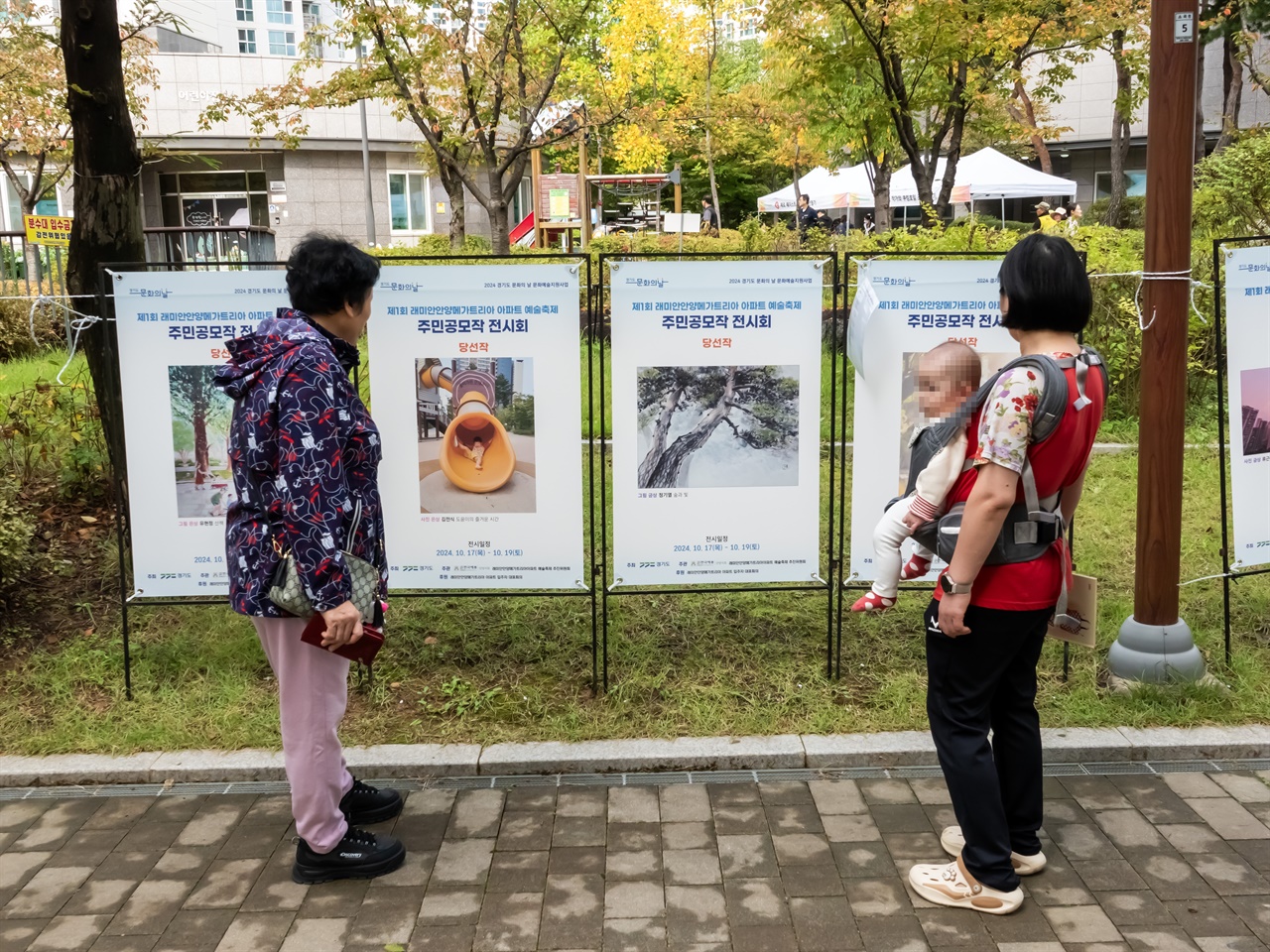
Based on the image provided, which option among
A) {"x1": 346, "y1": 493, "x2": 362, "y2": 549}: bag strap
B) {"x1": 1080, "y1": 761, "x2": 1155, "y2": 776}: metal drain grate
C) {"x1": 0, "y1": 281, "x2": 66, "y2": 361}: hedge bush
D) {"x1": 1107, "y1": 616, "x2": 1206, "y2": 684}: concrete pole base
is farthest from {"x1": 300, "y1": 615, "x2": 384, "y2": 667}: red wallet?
{"x1": 0, "y1": 281, "x2": 66, "y2": 361}: hedge bush

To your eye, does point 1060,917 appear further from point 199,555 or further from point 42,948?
point 199,555

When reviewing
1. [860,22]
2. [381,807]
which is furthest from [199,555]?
[860,22]

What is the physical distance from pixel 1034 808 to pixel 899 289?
6.63ft

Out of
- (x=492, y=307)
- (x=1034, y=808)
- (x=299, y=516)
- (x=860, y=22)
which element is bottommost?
(x=1034, y=808)

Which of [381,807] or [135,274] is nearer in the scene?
[381,807]

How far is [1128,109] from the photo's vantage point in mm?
16953

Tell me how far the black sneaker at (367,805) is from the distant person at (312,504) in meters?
0.27

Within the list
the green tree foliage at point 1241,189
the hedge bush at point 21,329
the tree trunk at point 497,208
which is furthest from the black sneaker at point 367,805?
the hedge bush at point 21,329

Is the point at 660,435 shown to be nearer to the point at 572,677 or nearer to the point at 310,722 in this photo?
the point at 572,677

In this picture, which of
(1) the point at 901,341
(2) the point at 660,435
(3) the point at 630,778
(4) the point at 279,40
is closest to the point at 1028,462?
(1) the point at 901,341

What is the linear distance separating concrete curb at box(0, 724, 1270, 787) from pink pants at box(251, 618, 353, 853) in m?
0.76

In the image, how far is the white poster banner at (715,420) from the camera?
4230mm

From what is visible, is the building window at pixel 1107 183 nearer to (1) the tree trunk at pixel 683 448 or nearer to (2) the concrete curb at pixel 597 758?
(2) the concrete curb at pixel 597 758

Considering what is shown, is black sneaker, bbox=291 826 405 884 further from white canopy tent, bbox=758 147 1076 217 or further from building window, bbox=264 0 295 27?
building window, bbox=264 0 295 27
